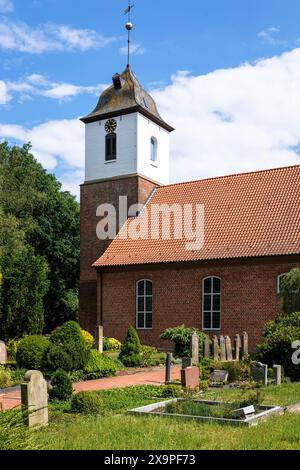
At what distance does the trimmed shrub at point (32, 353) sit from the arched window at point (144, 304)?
984 cm

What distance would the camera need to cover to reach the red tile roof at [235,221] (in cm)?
2347

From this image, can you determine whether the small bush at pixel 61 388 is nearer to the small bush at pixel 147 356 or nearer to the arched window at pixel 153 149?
the small bush at pixel 147 356

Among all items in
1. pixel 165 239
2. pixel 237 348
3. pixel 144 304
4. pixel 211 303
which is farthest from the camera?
pixel 165 239

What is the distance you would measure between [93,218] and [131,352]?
12456 millimetres

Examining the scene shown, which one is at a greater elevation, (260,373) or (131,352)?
(260,373)

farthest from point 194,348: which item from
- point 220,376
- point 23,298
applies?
point 23,298

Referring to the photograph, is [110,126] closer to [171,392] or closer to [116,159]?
[116,159]

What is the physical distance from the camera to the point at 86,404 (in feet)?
33.9

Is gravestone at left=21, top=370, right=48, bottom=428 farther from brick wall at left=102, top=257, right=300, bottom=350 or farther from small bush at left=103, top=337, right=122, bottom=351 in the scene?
small bush at left=103, top=337, right=122, bottom=351

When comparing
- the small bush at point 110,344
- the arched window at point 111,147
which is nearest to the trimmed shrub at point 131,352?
the small bush at point 110,344

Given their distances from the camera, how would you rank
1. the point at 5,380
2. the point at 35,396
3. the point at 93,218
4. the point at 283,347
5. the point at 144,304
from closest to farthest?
the point at 35,396 < the point at 5,380 < the point at 283,347 < the point at 144,304 < the point at 93,218

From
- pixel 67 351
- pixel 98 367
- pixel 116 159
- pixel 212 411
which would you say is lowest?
pixel 98 367

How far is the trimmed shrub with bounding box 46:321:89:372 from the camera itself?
14.7m
